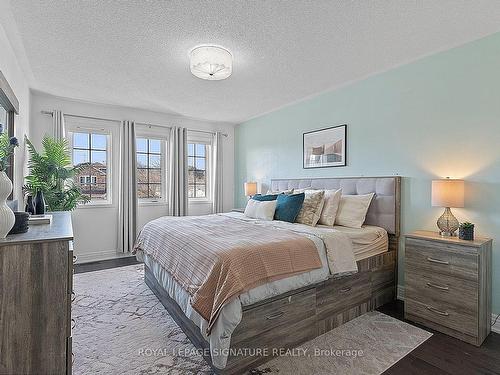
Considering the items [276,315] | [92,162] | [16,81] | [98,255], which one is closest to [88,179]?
[92,162]

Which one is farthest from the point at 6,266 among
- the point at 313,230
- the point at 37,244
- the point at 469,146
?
the point at 469,146

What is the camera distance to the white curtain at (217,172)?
5.79 metres

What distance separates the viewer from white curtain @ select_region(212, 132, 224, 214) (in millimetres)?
5785

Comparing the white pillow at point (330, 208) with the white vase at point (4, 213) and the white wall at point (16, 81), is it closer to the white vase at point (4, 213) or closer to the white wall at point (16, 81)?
the white vase at point (4, 213)

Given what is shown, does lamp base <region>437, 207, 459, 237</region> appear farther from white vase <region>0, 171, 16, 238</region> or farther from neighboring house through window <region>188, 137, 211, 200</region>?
neighboring house through window <region>188, 137, 211, 200</region>

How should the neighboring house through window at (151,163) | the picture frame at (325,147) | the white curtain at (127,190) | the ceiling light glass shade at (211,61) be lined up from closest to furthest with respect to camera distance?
the ceiling light glass shade at (211,61) → the picture frame at (325,147) → the white curtain at (127,190) → the neighboring house through window at (151,163)

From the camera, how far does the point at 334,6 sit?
2047 mm

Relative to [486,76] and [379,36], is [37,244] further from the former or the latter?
[486,76]

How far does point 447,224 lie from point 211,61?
2735mm

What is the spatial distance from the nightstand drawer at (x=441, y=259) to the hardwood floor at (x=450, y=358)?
0.54 meters

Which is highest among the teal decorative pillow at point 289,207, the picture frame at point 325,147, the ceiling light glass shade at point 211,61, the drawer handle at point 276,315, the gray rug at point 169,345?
the ceiling light glass shade at point 211,61

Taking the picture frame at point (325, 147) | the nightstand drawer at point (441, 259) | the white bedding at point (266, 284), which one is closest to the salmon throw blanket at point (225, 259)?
the white bedding at point (266, 284)

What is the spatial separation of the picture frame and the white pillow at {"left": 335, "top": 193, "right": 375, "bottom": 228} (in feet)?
2.13

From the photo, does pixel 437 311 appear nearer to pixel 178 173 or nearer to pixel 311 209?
pixel 311 209
